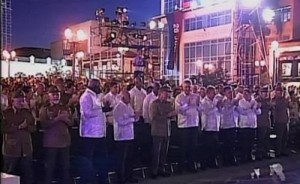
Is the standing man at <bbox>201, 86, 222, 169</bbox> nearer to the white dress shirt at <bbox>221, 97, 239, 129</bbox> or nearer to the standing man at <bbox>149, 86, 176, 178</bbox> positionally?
the white dress shirt at <bbox>221, 97, 239, 129</bbox>

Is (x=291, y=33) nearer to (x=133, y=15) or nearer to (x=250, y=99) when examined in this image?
(x=133, y=15)

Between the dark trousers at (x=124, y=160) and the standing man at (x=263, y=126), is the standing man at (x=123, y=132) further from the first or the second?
the standing man at (x=263, y=126)

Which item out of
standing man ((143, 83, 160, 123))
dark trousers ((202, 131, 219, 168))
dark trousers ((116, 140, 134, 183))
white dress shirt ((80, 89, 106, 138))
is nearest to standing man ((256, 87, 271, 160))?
dark trousers ((202, 131, 219, 168))

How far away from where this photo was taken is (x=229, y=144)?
9680mm

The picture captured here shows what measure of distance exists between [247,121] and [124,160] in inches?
127

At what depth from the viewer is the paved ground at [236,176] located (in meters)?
7.96

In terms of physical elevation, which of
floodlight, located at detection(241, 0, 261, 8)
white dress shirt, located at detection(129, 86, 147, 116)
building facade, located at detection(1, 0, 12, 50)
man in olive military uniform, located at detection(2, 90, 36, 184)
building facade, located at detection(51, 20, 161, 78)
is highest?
floodlight, located at detection(241, 0, 261, 8)

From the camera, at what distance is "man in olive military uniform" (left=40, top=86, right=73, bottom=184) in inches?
257

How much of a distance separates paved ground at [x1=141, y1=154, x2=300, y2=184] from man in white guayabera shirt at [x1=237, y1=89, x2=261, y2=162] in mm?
→ 321

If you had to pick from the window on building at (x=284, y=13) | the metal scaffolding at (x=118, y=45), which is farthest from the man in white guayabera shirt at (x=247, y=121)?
the window on building at (x=284, y=13)

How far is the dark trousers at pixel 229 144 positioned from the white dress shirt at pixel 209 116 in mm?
491

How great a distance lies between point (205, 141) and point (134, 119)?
1.87 m

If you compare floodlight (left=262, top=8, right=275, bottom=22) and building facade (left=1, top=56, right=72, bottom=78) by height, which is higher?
floodlight (left=262, top=8, right=275, bottom=22)

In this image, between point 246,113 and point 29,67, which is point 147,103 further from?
point 29,67
